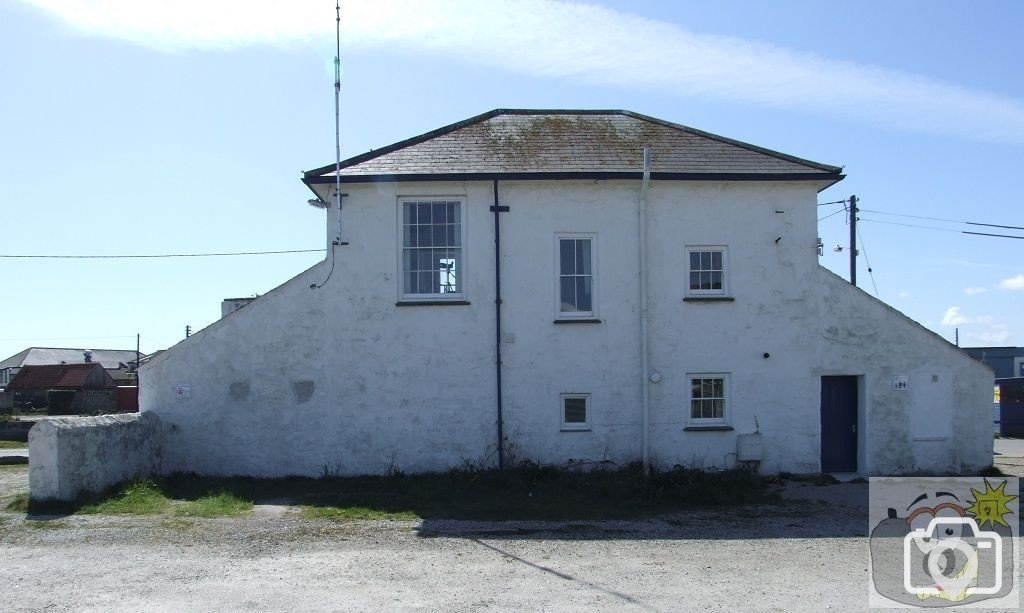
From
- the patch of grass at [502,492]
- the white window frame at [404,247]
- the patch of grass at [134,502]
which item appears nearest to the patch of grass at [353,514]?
the patch of grass at [502,492]

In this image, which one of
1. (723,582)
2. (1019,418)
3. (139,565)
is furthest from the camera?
(1019,418)

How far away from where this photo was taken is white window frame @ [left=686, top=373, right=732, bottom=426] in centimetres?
1473

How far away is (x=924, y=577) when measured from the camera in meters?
8.16

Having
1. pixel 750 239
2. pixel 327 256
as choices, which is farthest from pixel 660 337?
pixel 327 256

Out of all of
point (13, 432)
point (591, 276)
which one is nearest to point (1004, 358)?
point (591, 276)

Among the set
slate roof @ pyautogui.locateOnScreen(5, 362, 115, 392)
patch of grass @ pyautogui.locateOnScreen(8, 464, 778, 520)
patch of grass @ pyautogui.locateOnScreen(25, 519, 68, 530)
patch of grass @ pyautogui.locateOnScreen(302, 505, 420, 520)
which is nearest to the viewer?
patch of grass @ pyautogui.locateOnScreen(25, 519, 68, 530)

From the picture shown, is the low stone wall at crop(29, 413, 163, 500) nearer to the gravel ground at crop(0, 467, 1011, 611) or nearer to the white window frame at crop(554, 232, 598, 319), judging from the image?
the gravel ground at crop(0, 467, 1011, 611)

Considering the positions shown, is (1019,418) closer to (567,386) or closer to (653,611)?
(567,386)

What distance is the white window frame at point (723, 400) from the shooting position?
48.3 ft

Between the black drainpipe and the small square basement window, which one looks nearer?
the black drainpipe

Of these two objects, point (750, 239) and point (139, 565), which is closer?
point (139, 565)

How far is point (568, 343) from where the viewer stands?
1466cm

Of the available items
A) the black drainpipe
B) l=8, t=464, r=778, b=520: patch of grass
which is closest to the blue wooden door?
l=8, t=464, r=778, b=520: patch of grass

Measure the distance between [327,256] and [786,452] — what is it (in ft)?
31.3
